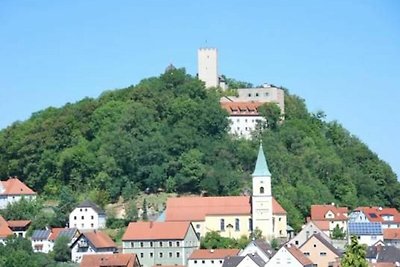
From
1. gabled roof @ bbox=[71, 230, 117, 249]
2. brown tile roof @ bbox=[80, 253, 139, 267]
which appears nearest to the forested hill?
gabled roof @ bbox=[71, 230, 117, 249]

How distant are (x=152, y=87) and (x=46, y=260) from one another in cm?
2690

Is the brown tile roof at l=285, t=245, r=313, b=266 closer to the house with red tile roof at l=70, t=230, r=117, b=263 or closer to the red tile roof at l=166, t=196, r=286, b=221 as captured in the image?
the red tile roof at l=166, t=196, r=286, b=221

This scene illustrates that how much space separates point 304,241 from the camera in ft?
227

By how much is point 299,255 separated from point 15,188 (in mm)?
26644

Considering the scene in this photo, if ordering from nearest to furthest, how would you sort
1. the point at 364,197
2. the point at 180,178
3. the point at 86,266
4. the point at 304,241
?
the point at 86,266, the point at 304,241, the point at 180,178, the point at 364,197

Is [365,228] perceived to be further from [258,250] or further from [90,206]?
[90,206]

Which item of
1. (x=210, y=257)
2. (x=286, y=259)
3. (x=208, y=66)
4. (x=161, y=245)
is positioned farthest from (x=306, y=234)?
(x=208, y=66)

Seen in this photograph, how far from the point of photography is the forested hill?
8088 centimetres

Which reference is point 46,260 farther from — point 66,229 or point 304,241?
point 304,241

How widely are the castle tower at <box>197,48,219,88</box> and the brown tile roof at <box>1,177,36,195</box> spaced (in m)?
18.4

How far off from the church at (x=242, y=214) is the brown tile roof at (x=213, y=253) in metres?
4.64

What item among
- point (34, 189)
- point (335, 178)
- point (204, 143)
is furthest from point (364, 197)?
point (34, 189)

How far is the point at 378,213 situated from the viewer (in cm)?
7962

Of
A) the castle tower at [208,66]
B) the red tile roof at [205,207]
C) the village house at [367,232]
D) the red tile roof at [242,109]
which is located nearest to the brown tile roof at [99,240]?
the red tile roof at [205,207]
